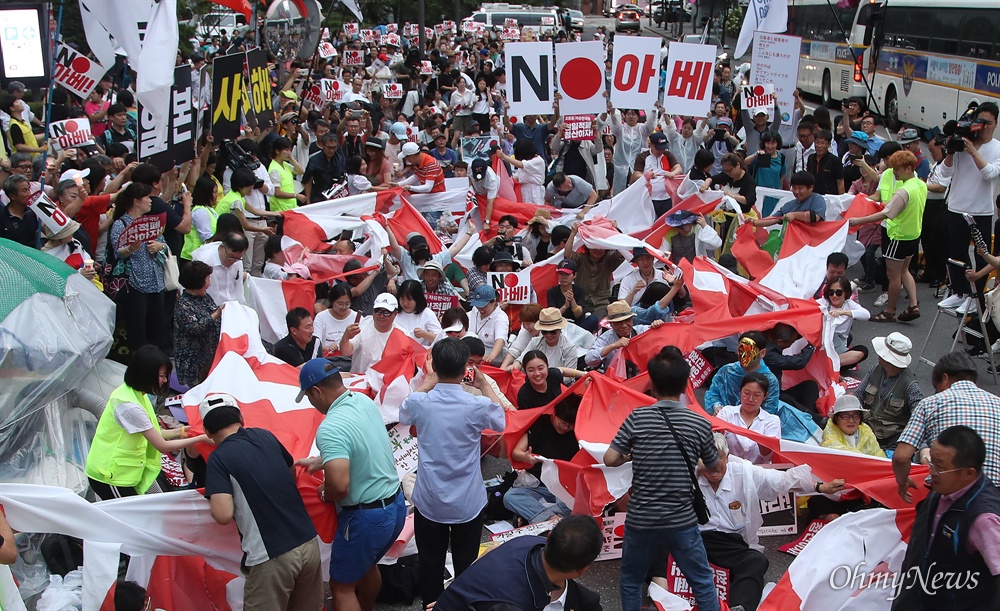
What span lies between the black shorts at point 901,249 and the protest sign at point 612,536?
18.1 feet

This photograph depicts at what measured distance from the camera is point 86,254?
840cm

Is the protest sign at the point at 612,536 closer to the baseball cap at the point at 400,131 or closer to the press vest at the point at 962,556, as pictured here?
the press vest at the point at 962,556

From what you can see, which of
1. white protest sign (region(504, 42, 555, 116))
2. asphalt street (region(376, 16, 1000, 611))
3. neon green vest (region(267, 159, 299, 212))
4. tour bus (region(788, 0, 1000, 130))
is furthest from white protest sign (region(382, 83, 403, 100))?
tour bus (region(788, 0, 1000, 130))

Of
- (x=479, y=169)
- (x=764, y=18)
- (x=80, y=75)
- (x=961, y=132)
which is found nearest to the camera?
(x=961, y=132)

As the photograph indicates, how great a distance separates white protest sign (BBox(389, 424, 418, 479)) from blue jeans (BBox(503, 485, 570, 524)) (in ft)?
2.30

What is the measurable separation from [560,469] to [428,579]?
51.4 inches

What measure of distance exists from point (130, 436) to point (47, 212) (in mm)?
3235

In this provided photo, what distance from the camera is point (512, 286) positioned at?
31.1 ft

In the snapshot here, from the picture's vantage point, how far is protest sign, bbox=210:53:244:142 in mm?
11094

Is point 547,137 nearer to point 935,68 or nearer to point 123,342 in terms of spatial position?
point 123,342

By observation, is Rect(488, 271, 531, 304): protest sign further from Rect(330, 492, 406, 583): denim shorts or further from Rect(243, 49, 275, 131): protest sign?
Rect(243, 49, 275, 131): protest sign

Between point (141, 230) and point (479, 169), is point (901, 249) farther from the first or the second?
point (141, 230)

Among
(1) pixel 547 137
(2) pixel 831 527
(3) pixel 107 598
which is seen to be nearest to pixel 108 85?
(1) pixel 547 137

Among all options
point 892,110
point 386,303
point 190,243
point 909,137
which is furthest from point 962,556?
point 892,110
